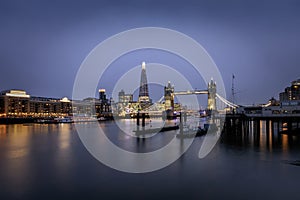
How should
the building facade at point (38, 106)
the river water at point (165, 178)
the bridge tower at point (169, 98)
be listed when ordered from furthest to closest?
the bridge tower at point (169, 98), the building facade at point (38, 106), the river water at point (165, 178)

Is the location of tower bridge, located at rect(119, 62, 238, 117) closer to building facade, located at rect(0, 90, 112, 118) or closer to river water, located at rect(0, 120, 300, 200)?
building facade, located at rect(0, 90, 112, 118)

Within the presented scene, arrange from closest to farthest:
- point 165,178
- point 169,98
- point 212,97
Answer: point 165,178, point 212,97, point 169,98

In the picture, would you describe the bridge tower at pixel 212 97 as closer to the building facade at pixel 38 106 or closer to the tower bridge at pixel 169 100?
the tower bridge at pixel 169 100

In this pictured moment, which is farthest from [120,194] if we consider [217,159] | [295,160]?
[295,160]

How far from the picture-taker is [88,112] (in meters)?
110

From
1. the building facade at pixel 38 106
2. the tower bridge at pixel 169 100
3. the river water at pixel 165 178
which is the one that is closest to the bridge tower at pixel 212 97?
the tower bridge at pixel 169 100

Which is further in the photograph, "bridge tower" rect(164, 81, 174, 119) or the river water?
"bridge tower" rect(164, 81, 174, 119)

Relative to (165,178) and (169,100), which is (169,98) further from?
(165,178)

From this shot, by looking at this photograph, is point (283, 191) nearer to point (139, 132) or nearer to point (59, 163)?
point (59, 163)

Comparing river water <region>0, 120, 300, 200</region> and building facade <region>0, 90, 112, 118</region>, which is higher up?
building facade <region>0, 90, 112, 118</region>

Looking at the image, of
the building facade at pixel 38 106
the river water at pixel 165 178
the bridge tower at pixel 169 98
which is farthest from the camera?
the bridge tower at pixel 169 98

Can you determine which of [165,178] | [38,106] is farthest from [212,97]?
[165,178]

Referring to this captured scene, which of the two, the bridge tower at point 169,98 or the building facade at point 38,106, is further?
the bridge tower at point 169,98

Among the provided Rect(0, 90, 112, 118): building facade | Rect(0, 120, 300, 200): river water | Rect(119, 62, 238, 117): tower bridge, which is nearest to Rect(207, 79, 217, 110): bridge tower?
Rect(119, 62, 238, 117): tower bridge
